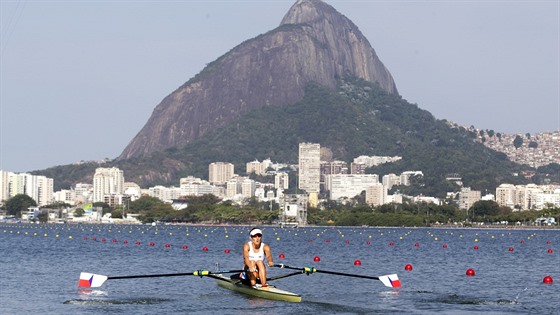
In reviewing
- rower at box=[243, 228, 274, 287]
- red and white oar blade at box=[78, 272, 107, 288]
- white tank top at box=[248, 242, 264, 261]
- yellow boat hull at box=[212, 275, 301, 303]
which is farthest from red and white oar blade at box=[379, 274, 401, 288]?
red and white oar blade at box=[78, 272, 107, 288]

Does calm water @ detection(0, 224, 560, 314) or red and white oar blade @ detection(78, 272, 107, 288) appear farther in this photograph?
red and white oar blade @ detection(78, 272, 107, 288)

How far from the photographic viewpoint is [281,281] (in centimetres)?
5584

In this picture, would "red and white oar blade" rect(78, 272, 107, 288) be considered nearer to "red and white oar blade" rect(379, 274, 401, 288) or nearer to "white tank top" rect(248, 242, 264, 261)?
"white tank top" rect(248, 242, 264, 261)

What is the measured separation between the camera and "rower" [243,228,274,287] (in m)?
43.3

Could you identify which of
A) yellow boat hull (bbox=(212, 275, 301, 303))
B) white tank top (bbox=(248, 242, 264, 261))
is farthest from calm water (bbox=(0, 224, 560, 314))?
white tank top (bbox=(248, 242, 264, 261))

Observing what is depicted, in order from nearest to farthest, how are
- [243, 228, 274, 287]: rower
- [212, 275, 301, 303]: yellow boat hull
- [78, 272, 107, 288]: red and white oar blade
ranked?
[243, 228, 274, 287]: rower, [212, 275, 301, 303]: yellow boat hull, [78, 272, 107, 288]: red and white oar blade

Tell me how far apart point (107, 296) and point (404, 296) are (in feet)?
40.4

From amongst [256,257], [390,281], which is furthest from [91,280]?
[390,281]

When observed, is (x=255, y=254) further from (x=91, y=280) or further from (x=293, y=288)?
(x=293, y=288)

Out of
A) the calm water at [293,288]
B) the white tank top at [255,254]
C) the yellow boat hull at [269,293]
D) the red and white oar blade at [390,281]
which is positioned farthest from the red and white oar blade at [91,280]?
the red and white oar blade at [390,281]

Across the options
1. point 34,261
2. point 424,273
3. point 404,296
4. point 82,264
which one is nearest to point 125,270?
point 82,264

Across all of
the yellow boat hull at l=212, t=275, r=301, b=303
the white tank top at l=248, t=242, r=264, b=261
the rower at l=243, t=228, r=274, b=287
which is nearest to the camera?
the rower at l=243, t=228, r=274, b=287

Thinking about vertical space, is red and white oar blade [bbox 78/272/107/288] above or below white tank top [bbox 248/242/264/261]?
below

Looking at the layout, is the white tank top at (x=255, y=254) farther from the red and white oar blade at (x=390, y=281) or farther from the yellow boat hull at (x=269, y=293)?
the red and white oar blade at (x=390, y=281)
